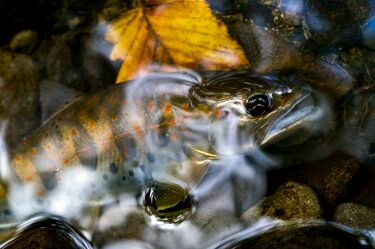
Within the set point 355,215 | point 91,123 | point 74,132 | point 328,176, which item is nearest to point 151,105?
point 91,123

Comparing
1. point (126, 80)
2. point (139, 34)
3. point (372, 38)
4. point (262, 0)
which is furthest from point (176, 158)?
point (372, 38)

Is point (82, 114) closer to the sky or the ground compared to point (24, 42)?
closer to the sky

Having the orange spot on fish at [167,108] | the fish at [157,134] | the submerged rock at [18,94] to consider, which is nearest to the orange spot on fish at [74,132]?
the fish at [157,134]

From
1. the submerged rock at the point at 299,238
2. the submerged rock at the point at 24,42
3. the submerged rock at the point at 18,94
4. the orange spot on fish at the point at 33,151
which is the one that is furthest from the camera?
the submerged rock at the point at 24,42

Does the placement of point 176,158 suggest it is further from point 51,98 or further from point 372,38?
point 372,38

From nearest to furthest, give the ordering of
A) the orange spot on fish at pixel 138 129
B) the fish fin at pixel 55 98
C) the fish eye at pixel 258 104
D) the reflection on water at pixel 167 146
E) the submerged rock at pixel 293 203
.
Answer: the submerged rock at pixel 293 203 < the fish eye at pixel 258 104 < the reflection on water at pixel 167 146 < the orange spot on fish at pixel 138 129 < the fish fin at pixel 55 98

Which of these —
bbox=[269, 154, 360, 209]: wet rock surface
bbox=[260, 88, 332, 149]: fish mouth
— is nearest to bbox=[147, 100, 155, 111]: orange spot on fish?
bbox=[260, 88, 332, 149]: fish mouth

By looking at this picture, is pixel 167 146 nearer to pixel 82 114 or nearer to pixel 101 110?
pixel 101 110

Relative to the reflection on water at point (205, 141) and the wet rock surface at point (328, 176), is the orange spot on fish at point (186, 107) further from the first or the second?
the wet rock surface at point (328, 176)
